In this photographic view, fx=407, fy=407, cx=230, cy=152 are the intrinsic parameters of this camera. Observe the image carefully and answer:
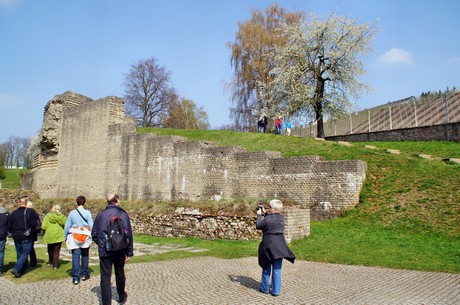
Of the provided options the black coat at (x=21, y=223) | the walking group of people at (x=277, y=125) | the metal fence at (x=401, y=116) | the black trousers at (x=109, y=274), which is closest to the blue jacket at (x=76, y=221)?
the black coat at (x=21, y=223)

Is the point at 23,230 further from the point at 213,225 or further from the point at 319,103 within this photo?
the point at 319,103

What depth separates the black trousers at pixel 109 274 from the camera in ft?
19.0

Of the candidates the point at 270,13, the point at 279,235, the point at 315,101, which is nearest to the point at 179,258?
the point at 279,235

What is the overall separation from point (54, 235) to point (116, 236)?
4053mm

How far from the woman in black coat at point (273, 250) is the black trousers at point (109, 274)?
228cm

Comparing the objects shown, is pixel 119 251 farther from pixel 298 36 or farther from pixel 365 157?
pixel 298 36

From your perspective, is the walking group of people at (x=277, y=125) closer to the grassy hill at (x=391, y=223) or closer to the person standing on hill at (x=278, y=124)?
the person standing on hill at (x=278, y=124)

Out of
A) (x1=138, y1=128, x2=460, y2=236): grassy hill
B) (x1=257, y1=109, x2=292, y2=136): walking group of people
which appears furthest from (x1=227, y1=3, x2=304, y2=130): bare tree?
(x1=138, y1=128, x2=460, y2=236): grassy hill

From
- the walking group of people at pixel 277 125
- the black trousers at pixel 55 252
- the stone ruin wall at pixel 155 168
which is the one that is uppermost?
the walking group of people at pixel 277 125

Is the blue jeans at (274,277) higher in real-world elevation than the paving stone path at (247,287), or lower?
higher

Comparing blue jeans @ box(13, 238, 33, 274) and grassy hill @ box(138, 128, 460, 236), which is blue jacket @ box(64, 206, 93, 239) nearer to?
blue jeans @ box(13, 238, 33, 274)

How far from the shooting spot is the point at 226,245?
12477 millimetres

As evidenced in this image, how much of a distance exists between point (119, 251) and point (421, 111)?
2511 centimetres

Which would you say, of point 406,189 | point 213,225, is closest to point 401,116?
point 406,189
